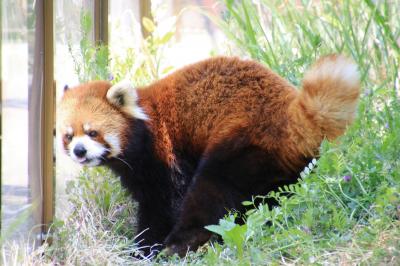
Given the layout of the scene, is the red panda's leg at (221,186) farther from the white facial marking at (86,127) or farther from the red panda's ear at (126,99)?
the white facial marking at (86,127)

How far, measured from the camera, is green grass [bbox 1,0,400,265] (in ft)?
8.79

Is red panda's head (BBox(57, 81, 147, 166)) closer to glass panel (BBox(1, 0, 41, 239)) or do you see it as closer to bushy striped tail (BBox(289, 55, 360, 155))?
glass panel (BBox(1, 0, 41, 239))

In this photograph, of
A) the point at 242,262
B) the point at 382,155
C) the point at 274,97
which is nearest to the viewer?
the point at 242,262

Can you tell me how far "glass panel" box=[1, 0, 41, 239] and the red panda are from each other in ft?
1.47

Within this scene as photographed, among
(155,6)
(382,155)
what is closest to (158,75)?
(155,6)

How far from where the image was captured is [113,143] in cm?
362

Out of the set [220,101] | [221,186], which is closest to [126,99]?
[220,101]

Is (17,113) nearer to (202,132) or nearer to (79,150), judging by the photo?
(79,150)

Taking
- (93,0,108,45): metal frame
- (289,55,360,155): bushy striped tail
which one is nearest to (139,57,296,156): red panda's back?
(289,55,360,155): bushy striped tail

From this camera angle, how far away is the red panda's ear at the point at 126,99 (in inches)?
144

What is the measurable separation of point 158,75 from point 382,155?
229 centimetres

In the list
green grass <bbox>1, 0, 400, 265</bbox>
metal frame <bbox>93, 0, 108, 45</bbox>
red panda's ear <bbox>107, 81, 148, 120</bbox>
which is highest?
metal frame <bbox>93, 0, 108, 45</bbox>

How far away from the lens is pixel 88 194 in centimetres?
384

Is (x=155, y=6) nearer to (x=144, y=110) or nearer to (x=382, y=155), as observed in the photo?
(x=144, y=110)
